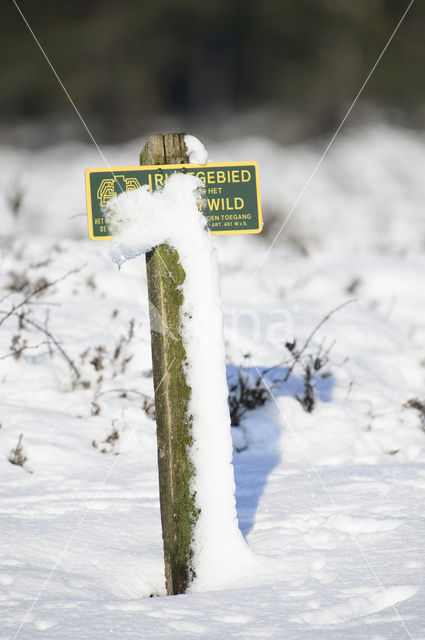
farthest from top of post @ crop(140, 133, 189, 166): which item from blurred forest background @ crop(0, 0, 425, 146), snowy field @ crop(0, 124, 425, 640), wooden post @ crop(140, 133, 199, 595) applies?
blurred forest background @ crop(0, 0, 425, 146)

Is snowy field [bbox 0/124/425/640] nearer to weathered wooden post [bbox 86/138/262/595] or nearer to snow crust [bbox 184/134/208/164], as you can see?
weathered wooden post [bbox 86/138/262/595]

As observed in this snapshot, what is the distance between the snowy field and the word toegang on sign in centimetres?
128

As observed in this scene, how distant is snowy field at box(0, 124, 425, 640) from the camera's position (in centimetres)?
196

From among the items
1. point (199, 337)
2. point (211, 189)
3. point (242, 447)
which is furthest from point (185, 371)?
point (242, 447)

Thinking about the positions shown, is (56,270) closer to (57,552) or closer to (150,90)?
(57,552)

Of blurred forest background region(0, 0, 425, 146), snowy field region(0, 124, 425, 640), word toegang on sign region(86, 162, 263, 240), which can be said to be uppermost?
blurred forest background region(0, 0, 425, 146)

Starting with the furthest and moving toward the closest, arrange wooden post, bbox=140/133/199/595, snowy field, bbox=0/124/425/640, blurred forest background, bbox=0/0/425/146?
blurred forest background, bbox=0/0/425/146 < wooden post, bbox=140/133/199/595 < snowy field, bbox=0/124/425/640

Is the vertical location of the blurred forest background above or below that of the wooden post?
→ above

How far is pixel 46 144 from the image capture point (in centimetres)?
2009

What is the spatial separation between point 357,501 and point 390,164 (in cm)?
1840

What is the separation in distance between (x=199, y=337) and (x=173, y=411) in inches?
11.7

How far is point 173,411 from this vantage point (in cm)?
231

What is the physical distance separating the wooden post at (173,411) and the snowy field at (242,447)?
0.73ft

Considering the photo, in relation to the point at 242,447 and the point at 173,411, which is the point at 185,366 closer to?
the point at 173,411
